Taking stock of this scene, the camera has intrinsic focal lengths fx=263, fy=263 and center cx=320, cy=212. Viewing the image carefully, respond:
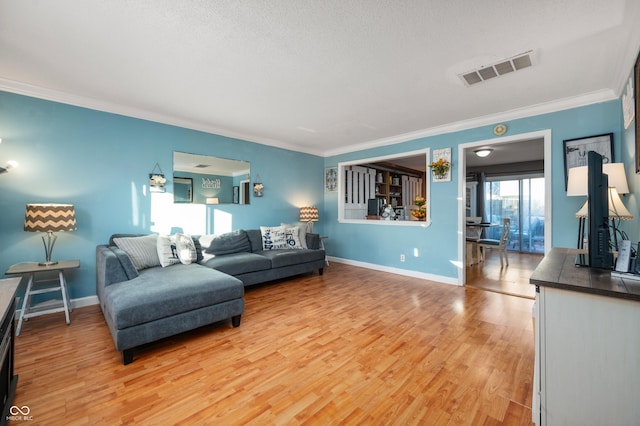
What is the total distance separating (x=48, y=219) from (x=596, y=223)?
4344 millimetres

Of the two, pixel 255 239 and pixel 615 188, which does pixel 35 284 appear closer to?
pixel 255 239

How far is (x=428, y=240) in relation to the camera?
4375mm

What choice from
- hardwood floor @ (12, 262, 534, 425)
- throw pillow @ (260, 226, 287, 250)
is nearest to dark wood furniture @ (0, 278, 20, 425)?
hardwood floor @ (12, 262, 534, 425)

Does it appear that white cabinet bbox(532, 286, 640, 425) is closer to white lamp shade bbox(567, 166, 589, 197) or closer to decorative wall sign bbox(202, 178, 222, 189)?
white lamp shade bbox(567, 166, 589, 197)

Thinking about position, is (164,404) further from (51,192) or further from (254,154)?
(254,154)

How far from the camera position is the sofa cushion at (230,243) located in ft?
12.6

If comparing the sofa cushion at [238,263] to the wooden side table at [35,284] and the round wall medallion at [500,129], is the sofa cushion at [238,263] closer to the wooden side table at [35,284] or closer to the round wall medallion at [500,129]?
the wooden side table at [35,284]

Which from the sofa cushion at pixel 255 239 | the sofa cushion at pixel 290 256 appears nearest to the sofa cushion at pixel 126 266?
the sofa cushion at pixel 290 256

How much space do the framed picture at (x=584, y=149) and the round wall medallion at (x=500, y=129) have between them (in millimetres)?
675

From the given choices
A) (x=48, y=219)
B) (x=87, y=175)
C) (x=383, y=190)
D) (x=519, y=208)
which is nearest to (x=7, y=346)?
(x=48, y=219)

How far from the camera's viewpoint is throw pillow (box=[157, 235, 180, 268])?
312 cm

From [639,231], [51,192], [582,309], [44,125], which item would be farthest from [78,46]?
[639,231]

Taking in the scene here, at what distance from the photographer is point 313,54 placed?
2221mm

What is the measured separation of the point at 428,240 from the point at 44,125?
5.27 meters
